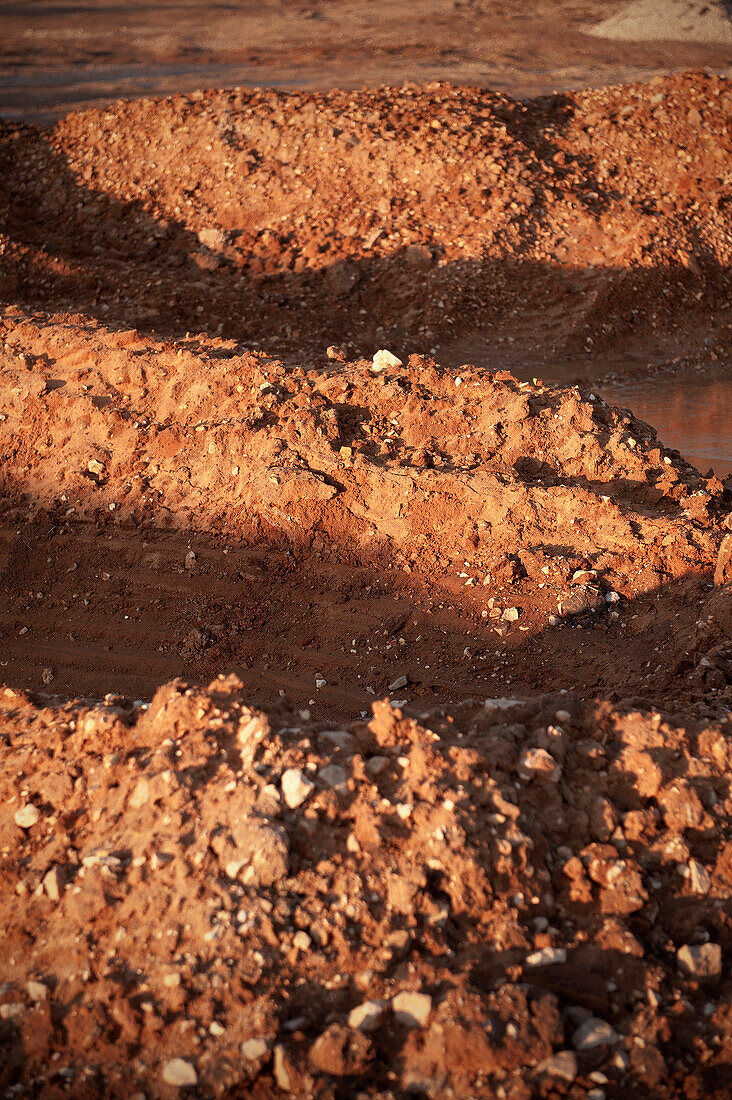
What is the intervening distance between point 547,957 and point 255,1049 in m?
0.95

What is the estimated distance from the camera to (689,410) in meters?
9.91

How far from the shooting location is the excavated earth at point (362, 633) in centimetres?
268

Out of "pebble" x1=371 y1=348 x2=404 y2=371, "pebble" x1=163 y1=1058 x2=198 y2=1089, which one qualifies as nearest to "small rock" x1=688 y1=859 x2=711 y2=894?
"pebble" x1=163 y1=1058 x2=198 y2=1089

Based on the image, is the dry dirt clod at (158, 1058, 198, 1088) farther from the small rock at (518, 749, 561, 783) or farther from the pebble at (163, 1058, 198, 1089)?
the small rock at (518, 749, 561, 783)

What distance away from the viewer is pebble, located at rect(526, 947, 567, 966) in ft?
9.14

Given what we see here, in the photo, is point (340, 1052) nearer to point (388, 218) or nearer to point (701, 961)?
point (701, 961)

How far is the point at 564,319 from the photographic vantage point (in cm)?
1136

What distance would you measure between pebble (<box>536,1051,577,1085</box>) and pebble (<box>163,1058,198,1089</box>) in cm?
99

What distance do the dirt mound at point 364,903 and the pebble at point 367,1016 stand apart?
1 cm

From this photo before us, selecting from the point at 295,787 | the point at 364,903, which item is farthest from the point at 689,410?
the point at 364,903

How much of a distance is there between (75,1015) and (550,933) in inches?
60.1

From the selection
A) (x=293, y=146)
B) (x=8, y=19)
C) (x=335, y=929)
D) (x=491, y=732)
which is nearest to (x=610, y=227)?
(x=293, y=146)

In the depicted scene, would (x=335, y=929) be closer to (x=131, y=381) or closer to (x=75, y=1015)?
(x=75, y=1015)

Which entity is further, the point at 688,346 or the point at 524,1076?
the point at 688,346
